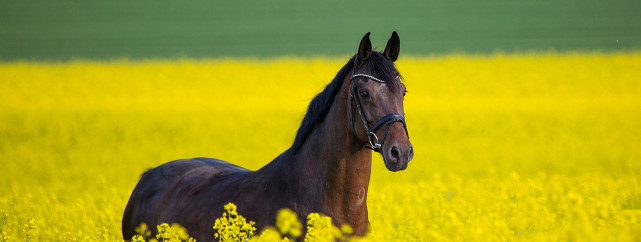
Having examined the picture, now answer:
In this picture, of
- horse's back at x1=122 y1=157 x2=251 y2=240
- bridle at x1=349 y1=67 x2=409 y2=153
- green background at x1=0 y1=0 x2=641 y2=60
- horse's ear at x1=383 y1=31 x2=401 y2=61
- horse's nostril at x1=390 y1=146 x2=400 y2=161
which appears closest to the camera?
horse's nostril at x1=390 y1=146 x2=400 y2=161

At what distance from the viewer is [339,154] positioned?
518cm

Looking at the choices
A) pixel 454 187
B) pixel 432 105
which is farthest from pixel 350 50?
pixel 454 187

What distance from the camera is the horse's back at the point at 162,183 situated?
6328 mm

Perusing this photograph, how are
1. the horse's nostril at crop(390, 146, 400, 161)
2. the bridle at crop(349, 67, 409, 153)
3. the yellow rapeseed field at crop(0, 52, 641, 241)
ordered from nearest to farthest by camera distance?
the horse's nostril at crop(390, 146, 400, 161) < the bridle at crop(349, 67, 409, 153) < the yellow rapeseed field at crop(0, 52, 641, 241)

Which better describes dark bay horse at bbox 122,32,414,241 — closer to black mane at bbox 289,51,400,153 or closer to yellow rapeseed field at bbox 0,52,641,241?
black mane at bbox 289,51,400,153

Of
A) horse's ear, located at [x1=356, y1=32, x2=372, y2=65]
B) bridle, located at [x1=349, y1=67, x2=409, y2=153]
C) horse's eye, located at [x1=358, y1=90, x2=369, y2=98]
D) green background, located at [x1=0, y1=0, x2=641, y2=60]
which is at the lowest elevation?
bridle, located at [x1=349, y1=67, x2=409, y2=153]

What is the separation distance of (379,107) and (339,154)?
401 mm

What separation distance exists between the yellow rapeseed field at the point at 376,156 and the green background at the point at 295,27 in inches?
86.2

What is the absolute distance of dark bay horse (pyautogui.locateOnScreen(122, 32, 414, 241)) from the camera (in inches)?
197

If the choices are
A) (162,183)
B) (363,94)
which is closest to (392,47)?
(363,94)

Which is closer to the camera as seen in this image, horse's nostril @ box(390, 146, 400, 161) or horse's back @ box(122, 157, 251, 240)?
horse's nostril @ box(390, 146, 400, 161)

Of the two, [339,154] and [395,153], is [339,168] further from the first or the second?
[395,153]

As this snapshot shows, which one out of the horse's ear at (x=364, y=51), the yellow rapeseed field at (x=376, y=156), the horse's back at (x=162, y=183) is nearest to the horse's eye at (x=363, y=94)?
the horse's ear at (x=364, y=51)

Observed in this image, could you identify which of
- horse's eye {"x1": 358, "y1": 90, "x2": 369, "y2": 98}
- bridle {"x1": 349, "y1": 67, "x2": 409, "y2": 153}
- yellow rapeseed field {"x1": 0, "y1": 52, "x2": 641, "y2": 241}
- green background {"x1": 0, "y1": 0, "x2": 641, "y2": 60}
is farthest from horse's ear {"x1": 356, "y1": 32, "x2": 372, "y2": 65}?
green background {"x1": 0, "y1": 0, "x2": 641, "y2": 60}
